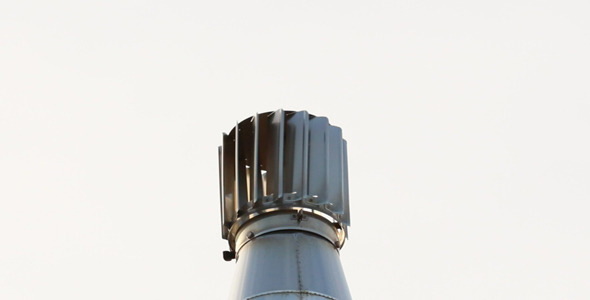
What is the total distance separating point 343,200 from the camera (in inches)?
A: 699

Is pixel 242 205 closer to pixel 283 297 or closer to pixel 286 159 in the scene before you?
pixel 286 159

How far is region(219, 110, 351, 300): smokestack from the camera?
53.9ft

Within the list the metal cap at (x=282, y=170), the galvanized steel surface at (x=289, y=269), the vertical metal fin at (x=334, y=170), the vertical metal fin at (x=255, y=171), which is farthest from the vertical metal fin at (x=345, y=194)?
the vertical metal fin at (x=255, y=171)

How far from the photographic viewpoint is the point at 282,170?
17.3 m

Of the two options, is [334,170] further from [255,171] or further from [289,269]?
[289,269]

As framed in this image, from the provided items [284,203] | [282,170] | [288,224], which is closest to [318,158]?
[282,170]

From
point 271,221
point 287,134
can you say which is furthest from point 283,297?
point 287,134

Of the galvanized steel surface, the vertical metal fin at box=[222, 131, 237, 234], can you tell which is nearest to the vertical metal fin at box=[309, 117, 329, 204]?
the galvanized steel surface

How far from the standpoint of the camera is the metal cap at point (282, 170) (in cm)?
1730

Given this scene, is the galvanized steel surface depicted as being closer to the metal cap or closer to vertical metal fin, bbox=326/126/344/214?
the metal cap

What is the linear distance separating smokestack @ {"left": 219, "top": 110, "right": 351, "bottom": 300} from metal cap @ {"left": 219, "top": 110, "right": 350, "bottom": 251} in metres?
0.02

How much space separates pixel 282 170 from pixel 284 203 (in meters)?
0.52

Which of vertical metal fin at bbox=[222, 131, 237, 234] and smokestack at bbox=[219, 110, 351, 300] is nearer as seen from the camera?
smokestack at bbox=[219, 110, 351, 300]

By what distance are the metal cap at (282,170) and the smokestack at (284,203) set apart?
15mm
